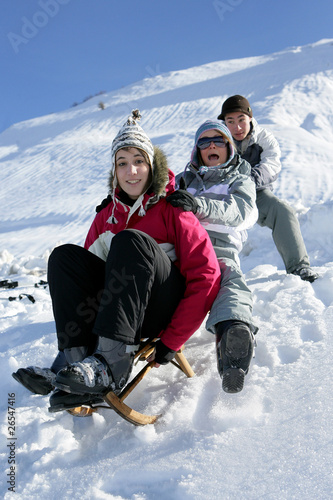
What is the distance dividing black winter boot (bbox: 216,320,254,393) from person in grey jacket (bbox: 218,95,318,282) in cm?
149

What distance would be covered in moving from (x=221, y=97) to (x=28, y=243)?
1135cm

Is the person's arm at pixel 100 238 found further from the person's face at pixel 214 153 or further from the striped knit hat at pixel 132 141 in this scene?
the person's face at pixel 214 153

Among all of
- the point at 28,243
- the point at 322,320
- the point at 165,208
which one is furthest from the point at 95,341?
the point at 28,243

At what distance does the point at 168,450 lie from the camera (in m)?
1.45

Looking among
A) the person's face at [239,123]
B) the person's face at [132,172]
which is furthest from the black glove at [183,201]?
the person's face at [239,123]

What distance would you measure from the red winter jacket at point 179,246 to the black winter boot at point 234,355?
16cm

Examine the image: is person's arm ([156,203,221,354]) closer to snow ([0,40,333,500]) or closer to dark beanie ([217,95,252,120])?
snow ([0,40,333,500])

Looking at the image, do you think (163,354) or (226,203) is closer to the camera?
(163,354)

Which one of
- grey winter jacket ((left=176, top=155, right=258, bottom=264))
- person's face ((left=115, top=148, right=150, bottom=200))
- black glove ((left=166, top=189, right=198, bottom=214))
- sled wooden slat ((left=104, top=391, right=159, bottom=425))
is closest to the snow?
sled wooden slat ((left=104, top=391, right=159, bottom=425))

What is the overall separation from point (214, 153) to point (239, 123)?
82 cm

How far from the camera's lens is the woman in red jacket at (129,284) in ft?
4.88

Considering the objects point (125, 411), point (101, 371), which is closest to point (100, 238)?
point (101, 371)

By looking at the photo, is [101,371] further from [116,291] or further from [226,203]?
[226,203]

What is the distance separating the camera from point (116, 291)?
1511 millimetres
